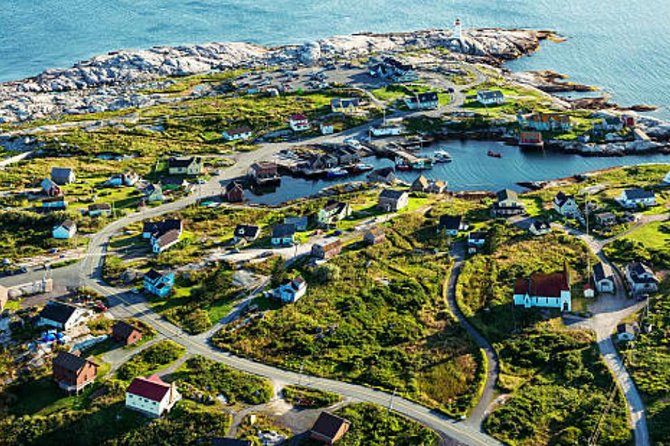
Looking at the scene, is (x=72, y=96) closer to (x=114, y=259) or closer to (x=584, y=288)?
(x=114, y=259)

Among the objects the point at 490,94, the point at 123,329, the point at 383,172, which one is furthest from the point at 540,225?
the point at 490,94

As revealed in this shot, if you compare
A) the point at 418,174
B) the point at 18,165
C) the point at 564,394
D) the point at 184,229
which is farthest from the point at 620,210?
the point at 18,165

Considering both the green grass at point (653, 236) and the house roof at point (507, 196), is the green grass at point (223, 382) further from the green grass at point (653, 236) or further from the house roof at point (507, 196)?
the green grass at point (653, 236)

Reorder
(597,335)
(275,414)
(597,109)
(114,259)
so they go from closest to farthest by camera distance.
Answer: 1. (275,414)
2. (597,335)
3. (114,259)
4. (597,109)

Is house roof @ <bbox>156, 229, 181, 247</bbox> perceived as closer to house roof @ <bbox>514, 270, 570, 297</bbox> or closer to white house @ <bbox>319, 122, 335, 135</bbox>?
house roof @ <bbox>514, 270, 570, 297</bbox>

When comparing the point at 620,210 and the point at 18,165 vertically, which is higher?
the point at 620,210

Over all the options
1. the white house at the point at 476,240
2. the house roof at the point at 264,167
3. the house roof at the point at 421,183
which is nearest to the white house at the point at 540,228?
the white house at the point at 476,240

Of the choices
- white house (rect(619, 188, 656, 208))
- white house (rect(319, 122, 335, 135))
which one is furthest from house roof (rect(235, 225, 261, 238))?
white house (rect(619, 188, 656, 208))
